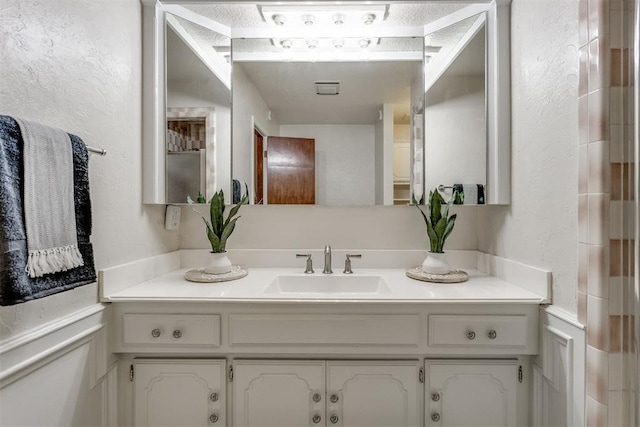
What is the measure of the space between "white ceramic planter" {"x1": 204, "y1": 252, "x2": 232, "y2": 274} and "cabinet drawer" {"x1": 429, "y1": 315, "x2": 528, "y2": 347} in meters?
0.90

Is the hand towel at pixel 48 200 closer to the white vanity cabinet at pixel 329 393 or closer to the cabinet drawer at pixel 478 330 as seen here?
the white vanity cabinet at pixel 329 393

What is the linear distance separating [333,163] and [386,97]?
16.7 inches

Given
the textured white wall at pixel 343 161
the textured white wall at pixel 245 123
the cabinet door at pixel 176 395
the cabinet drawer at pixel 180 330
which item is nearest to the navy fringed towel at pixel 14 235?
the cabinet drawer at pixel 180 330

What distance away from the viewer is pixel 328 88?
1.65 metres

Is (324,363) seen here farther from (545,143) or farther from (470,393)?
(545,143)

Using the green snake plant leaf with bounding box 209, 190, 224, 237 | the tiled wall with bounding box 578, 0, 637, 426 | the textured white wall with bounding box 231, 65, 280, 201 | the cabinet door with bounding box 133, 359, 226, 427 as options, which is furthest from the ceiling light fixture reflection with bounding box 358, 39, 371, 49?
the cabinet door with bounding box 133, 359, 226, 427

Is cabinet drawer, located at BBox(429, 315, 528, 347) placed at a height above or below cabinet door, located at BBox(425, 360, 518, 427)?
above

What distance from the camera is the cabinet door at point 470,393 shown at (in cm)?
122

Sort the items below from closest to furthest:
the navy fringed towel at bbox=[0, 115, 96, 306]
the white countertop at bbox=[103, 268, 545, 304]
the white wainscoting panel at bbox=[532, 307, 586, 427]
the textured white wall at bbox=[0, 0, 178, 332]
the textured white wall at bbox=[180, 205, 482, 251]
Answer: the navy fringed towel at bbox=[0, 115, 96, 306], the textured white wall at bbox=[0, 0, 178, 332], the white wainscoting panel at bbox=[532, 307, 586, 427], the white countertop at bbox=[103, 268, 545, 304], the textured white wall at bbox=[180, 205, 482, 251]

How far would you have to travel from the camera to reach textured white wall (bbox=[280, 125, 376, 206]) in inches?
65.5

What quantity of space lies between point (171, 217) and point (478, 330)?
147cm

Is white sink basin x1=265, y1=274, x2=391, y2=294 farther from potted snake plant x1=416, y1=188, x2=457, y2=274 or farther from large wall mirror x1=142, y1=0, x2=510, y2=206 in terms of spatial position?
large wall mirror x1=142, y1=0, x2=510, y2=206

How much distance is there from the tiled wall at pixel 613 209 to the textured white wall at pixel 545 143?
9 cm

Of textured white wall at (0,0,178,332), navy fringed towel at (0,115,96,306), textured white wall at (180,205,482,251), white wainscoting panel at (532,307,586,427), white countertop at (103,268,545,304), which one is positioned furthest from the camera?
textured white wall at (180,205,482,251)
